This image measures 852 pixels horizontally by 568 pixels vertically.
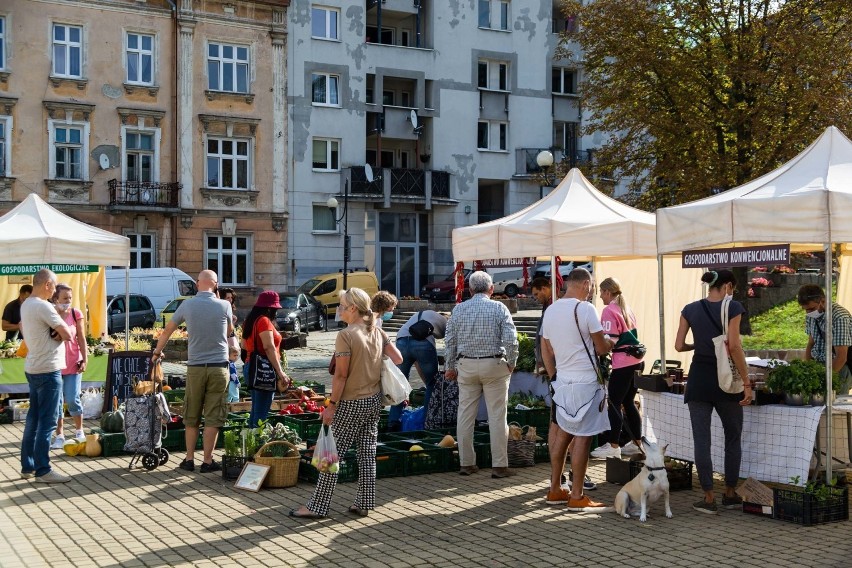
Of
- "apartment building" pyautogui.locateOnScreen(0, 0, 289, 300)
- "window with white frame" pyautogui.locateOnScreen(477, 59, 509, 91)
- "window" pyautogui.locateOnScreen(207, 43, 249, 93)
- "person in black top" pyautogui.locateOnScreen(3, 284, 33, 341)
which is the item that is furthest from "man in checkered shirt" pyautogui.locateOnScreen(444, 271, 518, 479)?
"window with white frame" pyautogui.locateOnScreen(477, 59, 509, 91)

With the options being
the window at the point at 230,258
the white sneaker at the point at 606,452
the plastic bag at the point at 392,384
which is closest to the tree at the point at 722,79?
the white sneaker at the point at 606,452

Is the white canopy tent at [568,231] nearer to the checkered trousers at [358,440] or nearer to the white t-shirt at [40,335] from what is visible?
the checkered trousers at [358,440]

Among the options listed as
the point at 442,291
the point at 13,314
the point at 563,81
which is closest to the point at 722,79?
the point at 13,314

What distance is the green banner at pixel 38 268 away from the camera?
14.3 meters

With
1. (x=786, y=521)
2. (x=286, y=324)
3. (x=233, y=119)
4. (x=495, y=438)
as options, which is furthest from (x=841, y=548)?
(x=233, y=119)

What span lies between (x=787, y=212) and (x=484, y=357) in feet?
9.55

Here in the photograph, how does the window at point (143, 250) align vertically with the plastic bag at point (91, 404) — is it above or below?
above

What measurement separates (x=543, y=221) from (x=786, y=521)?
5110mm

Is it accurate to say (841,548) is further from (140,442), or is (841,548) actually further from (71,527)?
(140,442)

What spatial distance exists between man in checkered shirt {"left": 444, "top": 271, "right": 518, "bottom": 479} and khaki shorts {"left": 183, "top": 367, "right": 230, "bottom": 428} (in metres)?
2.14

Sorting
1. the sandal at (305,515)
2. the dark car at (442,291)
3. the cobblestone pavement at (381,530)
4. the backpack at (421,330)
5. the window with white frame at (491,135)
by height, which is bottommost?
the cobblestone pavement at (381,530)

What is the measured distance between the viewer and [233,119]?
39.5 meters

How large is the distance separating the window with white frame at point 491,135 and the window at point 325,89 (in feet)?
21.2

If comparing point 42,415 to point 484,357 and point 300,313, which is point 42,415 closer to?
point 484,357
